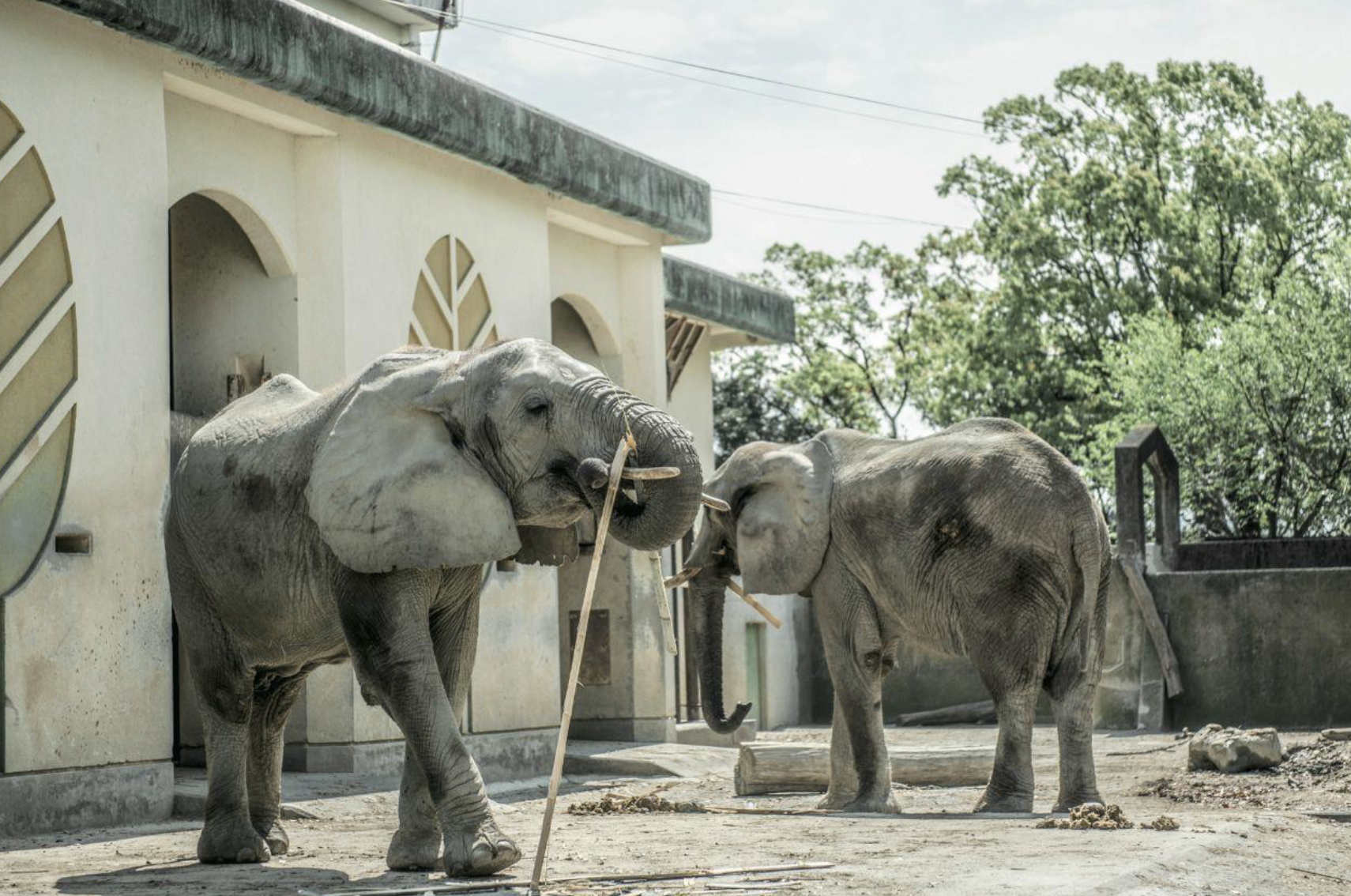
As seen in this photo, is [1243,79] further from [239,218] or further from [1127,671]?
[239,218]

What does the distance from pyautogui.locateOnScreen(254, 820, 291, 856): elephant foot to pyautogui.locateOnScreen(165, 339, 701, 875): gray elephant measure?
12 cm

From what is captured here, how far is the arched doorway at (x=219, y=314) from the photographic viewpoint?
48.7ft

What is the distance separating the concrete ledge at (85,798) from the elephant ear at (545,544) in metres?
3.83

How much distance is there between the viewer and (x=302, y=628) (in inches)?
358

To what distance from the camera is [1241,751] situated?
15.8 metres

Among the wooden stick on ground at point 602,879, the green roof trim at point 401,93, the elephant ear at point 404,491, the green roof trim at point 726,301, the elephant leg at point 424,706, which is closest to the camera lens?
the wooden stick on ground at point 602,879

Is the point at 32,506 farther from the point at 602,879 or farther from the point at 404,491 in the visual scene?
the point at 602,879

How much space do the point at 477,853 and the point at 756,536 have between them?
5690mm

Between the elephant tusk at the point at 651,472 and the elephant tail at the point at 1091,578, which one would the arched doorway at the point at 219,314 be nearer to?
the elephant tail at the point at 1091,578

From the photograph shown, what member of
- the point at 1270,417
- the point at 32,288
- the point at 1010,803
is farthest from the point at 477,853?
the point at 1270,417

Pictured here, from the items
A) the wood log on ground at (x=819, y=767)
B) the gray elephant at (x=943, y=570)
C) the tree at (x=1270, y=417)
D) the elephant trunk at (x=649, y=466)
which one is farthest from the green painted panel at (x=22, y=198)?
the tree at (x=1270, y=417)

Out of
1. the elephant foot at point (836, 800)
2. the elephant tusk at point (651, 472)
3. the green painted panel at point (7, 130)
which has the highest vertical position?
the green painted panel at point (7, 130)

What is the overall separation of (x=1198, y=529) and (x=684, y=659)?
50.1 ft

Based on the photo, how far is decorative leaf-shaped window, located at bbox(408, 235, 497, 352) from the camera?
52.7ft
